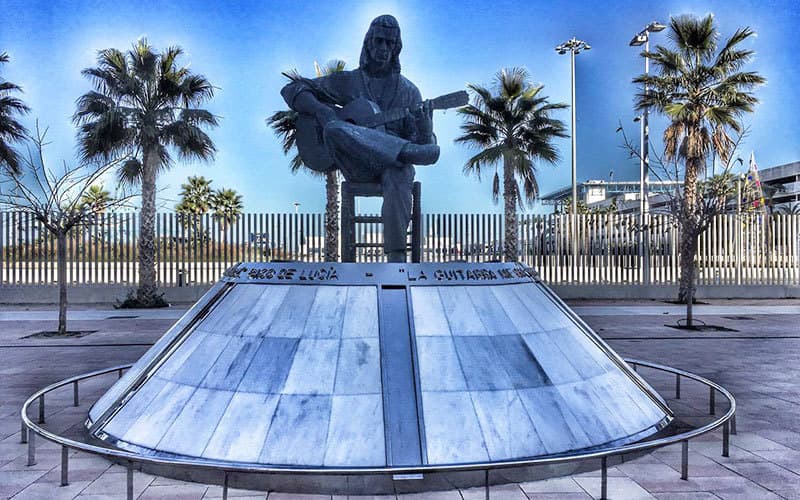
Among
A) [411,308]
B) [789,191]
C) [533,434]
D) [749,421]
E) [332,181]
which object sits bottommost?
[749,421]

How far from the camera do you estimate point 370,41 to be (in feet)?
23.9

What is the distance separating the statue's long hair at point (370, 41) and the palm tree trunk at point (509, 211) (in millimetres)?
14941

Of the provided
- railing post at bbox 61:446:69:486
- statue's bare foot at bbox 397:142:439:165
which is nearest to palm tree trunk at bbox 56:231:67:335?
railing post at bbox 61:446:69:486

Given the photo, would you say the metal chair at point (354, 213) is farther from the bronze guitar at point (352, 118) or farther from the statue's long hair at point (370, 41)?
the statue's long hair at point (370, 41)

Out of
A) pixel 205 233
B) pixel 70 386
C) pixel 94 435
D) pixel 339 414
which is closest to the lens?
pixel 339 414

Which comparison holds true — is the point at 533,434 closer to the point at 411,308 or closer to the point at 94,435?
the point at 411,308

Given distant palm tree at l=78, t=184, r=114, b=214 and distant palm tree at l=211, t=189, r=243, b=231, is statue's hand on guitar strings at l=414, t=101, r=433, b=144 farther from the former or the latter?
distant palm tree at l=211, t=189, r=243, b=231

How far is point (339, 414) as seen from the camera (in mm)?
4762

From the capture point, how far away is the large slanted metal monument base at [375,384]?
4.61m

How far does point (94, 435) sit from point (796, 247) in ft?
94.8

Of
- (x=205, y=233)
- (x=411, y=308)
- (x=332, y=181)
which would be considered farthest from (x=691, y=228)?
(x=205, y=233)

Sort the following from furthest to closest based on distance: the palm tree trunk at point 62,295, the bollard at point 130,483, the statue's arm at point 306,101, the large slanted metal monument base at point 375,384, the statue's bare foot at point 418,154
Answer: the palm tree trunk at point 62,295 < the statue's arm at point 306,101 < the statue's bare foot at point 418,154 < the large slanted metal monument base at point 375,384 < the bollard at point 130,483

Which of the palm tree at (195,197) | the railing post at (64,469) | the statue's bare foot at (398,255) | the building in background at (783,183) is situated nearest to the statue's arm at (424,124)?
the statue's bare foot at (398,255)

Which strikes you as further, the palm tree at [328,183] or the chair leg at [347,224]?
the palm tree at [328,183]
